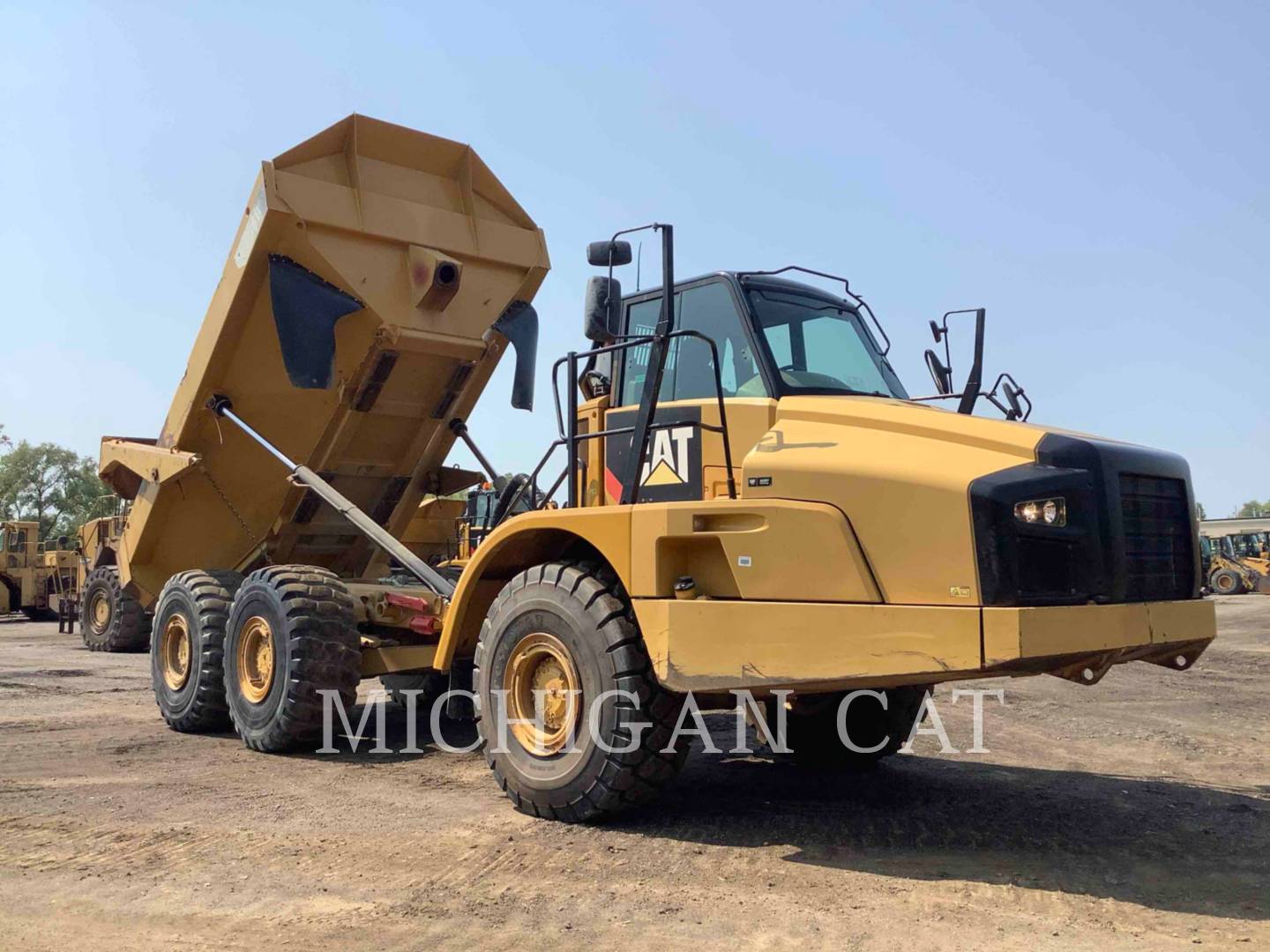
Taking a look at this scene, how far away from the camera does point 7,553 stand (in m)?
27.3

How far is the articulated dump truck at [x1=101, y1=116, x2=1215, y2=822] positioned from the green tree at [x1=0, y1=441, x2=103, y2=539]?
59.9m

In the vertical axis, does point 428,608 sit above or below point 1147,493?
below

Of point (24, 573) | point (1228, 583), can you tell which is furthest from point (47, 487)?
point (1228, 583)

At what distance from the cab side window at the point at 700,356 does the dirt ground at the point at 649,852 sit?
6.98 ft

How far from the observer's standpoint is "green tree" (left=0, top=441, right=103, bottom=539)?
203 ft

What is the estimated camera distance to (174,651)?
343 inches

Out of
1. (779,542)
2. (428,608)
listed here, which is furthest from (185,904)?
(428,608)

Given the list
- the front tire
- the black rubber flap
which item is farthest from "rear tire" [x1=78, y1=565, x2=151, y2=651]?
the front tire

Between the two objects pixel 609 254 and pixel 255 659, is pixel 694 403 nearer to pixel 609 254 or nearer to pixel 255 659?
pixel 609 254

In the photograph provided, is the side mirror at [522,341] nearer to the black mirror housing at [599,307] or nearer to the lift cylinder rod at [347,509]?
the lift cylinder rod at [347,509]

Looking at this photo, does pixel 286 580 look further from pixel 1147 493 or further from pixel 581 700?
pixel 1147 493

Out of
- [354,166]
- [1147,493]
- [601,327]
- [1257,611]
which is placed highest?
[354,166]

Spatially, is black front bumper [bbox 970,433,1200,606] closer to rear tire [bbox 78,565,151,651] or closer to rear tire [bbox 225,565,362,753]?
rear tire [bbox 225,565,362,753]

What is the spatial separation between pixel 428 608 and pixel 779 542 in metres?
3.34
